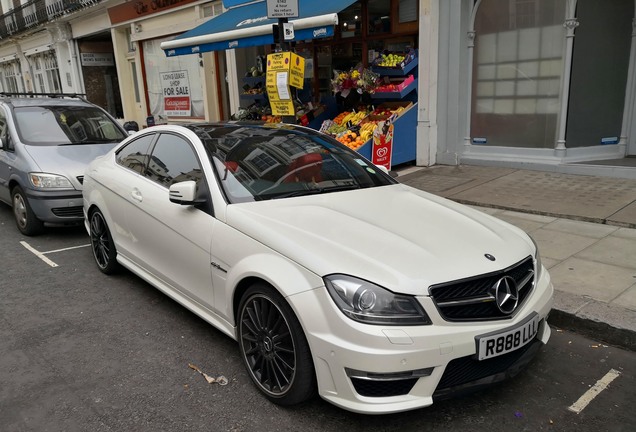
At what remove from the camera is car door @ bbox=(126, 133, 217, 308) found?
11.5 ft

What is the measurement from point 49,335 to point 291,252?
7.74 ft

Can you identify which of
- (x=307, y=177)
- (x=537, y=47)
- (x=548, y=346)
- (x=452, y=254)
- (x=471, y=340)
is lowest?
(x=548, y=346)

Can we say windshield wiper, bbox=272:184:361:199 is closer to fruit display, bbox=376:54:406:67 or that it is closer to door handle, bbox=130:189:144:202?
door handle, bbox=130:189:144:202

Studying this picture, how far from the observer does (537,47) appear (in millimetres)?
8328

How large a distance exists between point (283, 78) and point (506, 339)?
4761mm

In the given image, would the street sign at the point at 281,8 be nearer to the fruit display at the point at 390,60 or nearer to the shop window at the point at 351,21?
the fruit display at the point at 390,60

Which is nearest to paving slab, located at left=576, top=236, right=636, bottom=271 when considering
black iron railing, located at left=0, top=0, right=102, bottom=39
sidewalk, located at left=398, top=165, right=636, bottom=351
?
sidewalk, located at left=398, top=165, right=636, bottom=351

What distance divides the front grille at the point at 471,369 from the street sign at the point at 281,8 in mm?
4698

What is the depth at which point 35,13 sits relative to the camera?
76.3 ft

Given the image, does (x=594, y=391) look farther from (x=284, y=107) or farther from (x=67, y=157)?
(x=67, y=157)

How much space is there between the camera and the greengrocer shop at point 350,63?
28.5 ft

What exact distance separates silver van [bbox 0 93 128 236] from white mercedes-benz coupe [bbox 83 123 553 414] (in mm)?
2502

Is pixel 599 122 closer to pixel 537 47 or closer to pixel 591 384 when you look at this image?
pixel 537 47

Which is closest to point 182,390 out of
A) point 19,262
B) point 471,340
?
point 471,340
